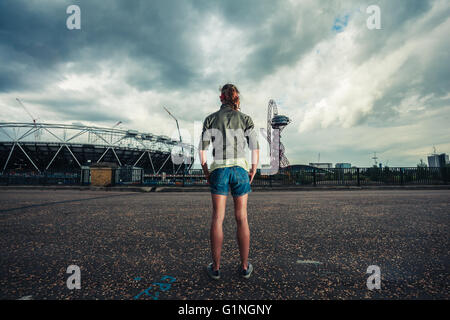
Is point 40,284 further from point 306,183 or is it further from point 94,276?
point 306,183

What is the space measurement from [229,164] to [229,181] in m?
0.16

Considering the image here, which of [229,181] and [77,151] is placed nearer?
[229,181]

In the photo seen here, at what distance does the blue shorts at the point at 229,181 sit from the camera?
1.88 m

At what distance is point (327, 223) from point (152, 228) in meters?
3.23

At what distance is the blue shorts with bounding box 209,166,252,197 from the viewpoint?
6.16 ft

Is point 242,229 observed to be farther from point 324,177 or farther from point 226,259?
point 324,177

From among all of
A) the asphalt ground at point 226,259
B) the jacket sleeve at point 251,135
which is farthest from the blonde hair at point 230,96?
the asphalt ground at point 226,259

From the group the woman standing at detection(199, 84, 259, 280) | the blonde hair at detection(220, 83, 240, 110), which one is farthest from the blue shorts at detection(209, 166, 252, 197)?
the blonde hair at detection(220, 83, 240, 110)

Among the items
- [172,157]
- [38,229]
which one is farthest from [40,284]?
[172,157]

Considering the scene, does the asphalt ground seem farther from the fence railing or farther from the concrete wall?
the concrete wall

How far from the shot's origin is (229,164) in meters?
1.94

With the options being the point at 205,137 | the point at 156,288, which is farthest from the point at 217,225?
the point at 205,137

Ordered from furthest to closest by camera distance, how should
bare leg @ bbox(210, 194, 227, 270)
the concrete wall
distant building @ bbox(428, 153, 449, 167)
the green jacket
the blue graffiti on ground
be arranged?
distant building @ bbox(428, 153, 449, 167) < the concrete wall < the green jacket < bare leg @ bbox(210, 194, 227, 270) < the blue graffiti on ground

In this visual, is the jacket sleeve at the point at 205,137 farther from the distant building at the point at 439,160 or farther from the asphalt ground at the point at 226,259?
the distant building at the point at 439,160
